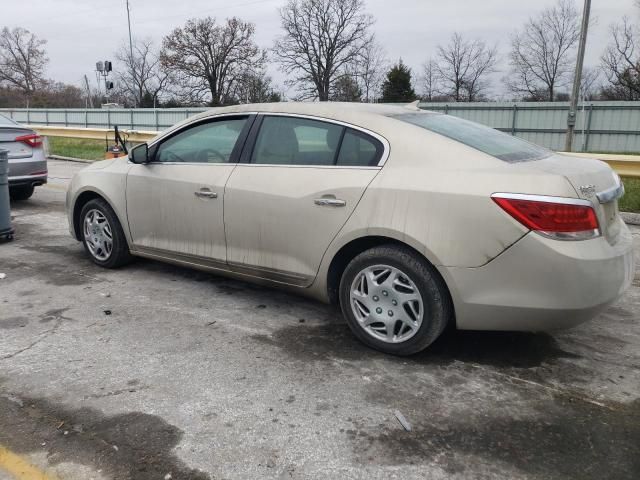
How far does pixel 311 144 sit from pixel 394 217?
0.93m

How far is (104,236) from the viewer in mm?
5391

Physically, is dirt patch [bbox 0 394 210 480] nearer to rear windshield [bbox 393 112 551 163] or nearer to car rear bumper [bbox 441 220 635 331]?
car rear bumper [bbox 441 220 635 331]

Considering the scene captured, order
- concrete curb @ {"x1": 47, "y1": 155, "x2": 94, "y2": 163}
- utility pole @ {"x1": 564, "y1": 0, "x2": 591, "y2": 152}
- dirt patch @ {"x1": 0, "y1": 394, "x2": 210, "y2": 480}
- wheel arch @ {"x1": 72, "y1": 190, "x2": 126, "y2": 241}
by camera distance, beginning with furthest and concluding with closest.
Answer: utility pole @ {"x1": 564, "y1": 0, "x2": 591, "y2": 152}
concrete curb @ {"x1": 47, "y1": 155, "x2": 94, "y2": 163}
wheel arch @ {"x1": 72, "y1": 190, "x2": 126, "y2": 241}
dirt patch @ {"x1": 0, "y1": 394, "x2": 210, "y2": 480}

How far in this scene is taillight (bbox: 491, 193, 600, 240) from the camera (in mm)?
3021

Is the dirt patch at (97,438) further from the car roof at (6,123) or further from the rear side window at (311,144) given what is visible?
the car roof at (6,123)

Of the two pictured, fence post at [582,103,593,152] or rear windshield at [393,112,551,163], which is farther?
fence post at [582,103,593,152]

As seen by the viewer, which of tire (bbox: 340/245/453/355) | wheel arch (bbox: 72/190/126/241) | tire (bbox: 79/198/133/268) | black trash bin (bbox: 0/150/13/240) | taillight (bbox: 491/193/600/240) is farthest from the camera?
black trash bin (bbox: 0/150/13/240)

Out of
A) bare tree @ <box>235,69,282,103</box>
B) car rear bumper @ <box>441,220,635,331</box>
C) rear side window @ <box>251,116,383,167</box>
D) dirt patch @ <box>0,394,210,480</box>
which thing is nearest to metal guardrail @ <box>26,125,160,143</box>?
rear side window @ <box>251,116,383,167</box>

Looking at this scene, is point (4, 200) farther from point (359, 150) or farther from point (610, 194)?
point (610, 194)

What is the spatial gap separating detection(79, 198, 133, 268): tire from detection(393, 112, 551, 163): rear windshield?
2.87 m

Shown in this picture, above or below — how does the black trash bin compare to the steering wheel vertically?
below

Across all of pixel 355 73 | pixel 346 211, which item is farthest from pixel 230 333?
pixel 355 73

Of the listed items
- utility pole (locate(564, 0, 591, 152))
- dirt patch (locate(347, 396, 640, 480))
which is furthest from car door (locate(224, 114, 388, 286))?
utility pole (locate(564, 0, 591, 152))

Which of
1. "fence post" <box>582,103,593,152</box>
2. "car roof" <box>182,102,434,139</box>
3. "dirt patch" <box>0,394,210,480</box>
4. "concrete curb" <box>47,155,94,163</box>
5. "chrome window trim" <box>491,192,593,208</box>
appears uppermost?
"fence post" <box>582,103,593,152</box>
